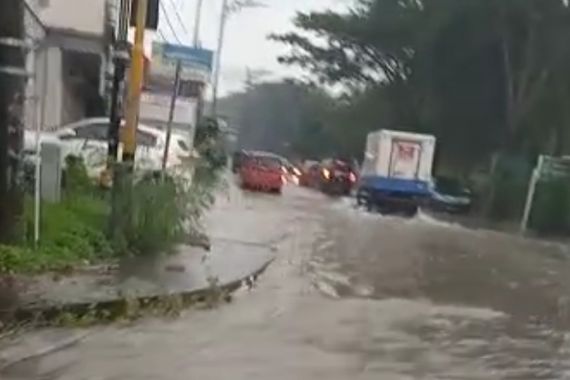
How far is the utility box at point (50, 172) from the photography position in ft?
46.9

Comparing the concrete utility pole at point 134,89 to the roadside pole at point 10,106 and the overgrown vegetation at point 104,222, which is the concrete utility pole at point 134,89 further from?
the roadside pole at point 10,106

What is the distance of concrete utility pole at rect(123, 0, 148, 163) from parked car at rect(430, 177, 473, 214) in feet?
95.4

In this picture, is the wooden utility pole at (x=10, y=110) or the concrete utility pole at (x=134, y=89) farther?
the concrete utility pole at (x=134, y=89)

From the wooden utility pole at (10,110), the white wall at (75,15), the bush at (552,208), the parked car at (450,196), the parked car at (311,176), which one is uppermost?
the white wall at (75,15)

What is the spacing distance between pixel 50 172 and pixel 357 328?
554 cm

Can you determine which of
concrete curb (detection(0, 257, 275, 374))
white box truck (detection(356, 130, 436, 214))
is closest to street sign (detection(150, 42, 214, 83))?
white box truck (detection(356, 130, 436, 214))

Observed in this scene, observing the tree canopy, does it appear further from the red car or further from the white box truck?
the red car

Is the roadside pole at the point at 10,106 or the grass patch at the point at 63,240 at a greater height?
the roadside pole at the point at 10,106

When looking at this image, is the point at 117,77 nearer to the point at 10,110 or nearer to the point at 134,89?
the point at 134,89

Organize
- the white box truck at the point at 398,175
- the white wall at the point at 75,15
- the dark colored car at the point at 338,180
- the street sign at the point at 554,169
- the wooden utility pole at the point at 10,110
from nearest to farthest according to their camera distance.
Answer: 1. the wooden utility pole at the point at 10,110
2. the white wall at the point at 75,15
3. the street sign at the point at 554,169
4. the white box truck at the point at 398,175
5. the dark colored car at the point at 338,180

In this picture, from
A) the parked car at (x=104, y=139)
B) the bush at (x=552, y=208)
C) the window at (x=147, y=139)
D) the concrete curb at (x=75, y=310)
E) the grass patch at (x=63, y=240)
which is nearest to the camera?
the concrete curb at (x=75, y=310)

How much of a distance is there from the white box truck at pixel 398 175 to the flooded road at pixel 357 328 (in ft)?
60.8

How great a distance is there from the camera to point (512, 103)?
1796 inches

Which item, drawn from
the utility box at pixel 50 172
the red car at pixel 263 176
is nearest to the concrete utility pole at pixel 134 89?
the utility box at pixel 50 172
